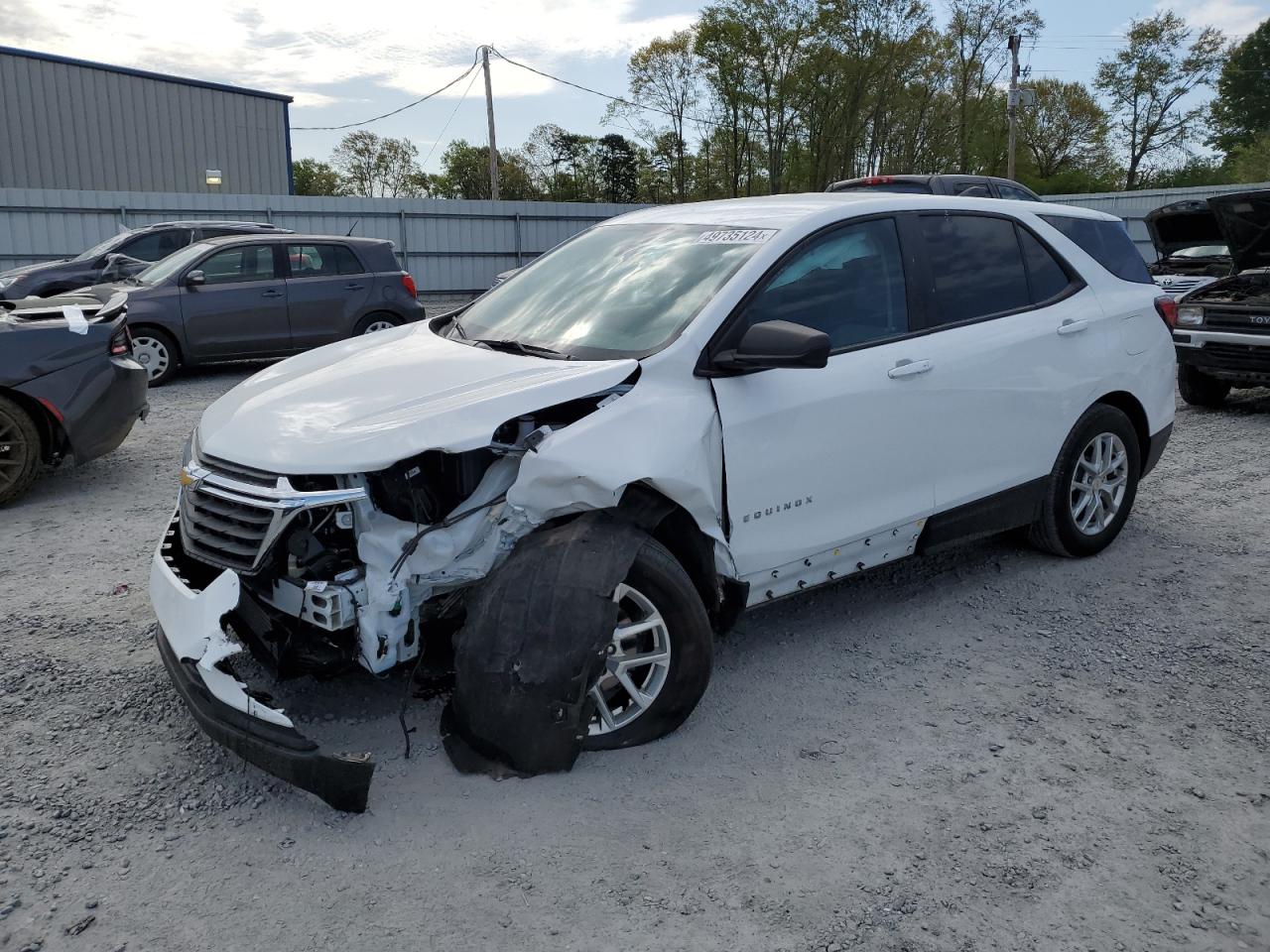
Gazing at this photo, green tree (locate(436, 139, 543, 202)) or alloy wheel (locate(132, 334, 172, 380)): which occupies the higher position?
green tree (locate(436, 139, 543, 202))

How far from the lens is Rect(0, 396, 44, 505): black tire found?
5957mm

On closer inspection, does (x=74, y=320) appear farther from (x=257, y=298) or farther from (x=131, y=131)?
(x=131, y=131)

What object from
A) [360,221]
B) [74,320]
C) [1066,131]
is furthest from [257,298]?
[1066,131]

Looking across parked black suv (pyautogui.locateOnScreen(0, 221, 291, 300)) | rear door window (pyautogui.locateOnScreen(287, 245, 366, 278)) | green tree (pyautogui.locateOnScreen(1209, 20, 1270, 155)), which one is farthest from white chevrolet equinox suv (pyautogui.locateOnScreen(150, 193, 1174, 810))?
green tree (pyautogui.locateOnScreen(1209, 20, 1270, 155))

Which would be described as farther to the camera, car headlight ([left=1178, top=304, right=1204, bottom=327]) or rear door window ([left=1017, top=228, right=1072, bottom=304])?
car headlight ([left=1178, top=304, right=1204, bottom=327])

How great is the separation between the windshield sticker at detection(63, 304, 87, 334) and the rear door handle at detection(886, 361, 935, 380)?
489 cm

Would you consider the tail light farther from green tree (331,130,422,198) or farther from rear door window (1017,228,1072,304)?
green tree (331,130,422,198)

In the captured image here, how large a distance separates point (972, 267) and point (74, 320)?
516 centimetres

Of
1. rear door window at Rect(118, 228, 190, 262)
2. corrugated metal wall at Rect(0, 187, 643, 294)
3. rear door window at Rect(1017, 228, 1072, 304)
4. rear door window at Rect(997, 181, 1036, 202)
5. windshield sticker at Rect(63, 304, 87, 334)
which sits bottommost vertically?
windshield sticker at Rect(63, 304, 87, 334)

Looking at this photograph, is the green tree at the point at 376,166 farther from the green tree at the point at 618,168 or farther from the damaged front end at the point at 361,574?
the damaged front end at the point at 361,574

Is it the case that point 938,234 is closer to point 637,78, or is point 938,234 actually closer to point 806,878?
point 806,878

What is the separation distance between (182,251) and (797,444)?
9.80 m

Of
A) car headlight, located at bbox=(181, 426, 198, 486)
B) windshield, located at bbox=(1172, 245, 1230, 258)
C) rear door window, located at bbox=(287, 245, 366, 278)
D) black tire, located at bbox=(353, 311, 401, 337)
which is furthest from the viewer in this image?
windshield, located at bbox=(1172, 245, 1230, 258)

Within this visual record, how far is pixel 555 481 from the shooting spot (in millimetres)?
3076
